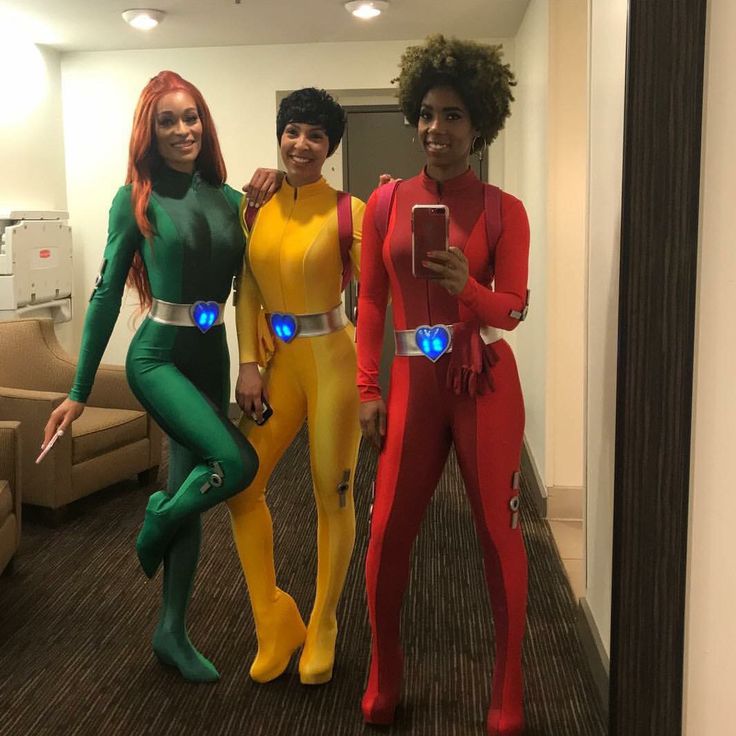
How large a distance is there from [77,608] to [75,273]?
10.1ft

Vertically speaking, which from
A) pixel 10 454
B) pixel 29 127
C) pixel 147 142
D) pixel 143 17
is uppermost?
pixel 143 17

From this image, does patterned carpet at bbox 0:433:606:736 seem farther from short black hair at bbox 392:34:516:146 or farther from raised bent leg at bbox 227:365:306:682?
short black hair at bbox 392:34:516:146

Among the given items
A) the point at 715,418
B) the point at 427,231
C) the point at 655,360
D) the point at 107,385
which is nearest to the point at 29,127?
the point at 107,385

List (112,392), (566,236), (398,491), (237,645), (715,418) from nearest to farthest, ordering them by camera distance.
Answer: (715,418) → (398,491) → (237,645) → (566,236) → (112,392)

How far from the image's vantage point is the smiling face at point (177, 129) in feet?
6.86

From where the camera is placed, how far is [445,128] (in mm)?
1797

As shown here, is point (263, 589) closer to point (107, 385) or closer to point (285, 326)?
point (285, 326)

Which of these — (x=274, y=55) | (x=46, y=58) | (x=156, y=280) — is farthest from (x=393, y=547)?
(x=46, y=58)

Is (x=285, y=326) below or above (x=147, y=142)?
below

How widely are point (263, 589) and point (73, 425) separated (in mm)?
1684

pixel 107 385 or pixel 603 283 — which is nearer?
pixel 603 283

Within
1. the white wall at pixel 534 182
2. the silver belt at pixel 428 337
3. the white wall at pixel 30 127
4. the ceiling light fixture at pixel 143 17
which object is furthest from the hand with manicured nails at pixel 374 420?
the white wall at pixel 30 127

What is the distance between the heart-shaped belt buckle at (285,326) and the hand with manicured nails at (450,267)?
482 mm

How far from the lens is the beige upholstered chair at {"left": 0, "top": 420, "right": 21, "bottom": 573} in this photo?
2.72 metres
